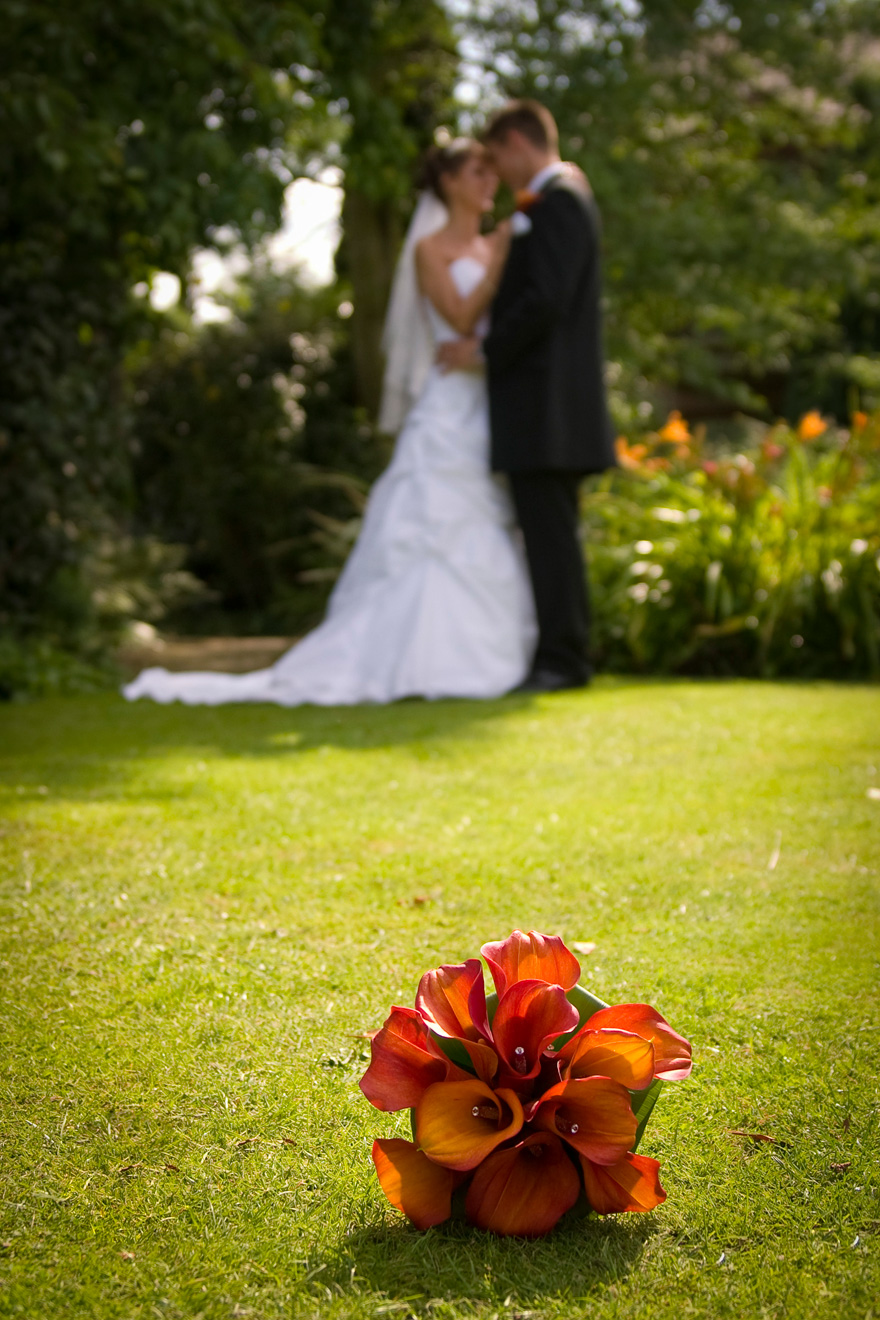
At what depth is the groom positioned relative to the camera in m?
5.07

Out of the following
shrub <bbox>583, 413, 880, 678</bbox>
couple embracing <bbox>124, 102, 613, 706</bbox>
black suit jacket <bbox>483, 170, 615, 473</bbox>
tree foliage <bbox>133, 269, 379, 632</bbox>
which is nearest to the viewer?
black suit jacket <bbox>483, 170, 615, 473</bbox>

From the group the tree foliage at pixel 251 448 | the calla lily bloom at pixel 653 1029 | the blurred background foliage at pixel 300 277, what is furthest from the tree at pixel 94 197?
the calla lily bloom at pixel 653 1029

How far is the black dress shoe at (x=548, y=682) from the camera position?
5203 millimetres

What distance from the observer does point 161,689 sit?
5203 mm

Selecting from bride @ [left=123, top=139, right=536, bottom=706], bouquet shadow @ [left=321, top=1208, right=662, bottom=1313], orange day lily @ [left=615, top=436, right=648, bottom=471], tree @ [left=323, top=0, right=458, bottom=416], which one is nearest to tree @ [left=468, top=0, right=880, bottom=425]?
tree @ [left=323, top=0, right=458, bottom=416]

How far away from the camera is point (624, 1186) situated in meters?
1.06

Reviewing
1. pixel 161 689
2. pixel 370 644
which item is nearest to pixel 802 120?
pixel 370 644

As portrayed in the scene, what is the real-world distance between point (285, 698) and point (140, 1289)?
4.10 m

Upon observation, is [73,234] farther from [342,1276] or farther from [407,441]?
[342,1276]

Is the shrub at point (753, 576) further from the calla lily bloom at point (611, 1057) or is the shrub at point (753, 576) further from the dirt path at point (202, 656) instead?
the calla lily bloom at point (611, 1057)

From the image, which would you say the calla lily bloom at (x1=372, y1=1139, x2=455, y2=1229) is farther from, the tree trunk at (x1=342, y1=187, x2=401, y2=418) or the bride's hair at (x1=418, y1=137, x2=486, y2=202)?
the tree trunk at (x1=342, y1=187, x2=401, y2=418)

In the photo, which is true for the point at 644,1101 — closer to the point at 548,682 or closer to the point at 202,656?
the point at 548,682

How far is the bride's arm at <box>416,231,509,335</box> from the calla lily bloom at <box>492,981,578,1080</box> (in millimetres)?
4834

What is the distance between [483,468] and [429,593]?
0.72 metres
